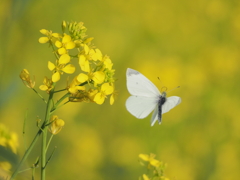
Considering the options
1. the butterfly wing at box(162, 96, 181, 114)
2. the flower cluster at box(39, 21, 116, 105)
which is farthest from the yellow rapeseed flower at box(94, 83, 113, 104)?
the butterfly wing at box(162, 96, 181, 114)

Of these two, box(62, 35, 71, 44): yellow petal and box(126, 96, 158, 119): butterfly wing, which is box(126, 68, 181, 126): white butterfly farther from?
box(62, 35, 71, 44): yellow petal

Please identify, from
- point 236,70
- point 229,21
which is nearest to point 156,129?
point 236,70

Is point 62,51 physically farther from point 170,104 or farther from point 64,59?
point 170,104

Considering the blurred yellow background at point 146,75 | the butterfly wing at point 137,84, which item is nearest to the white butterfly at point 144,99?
the butterfly wing at point 137,84

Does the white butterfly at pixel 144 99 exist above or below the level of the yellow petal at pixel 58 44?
below

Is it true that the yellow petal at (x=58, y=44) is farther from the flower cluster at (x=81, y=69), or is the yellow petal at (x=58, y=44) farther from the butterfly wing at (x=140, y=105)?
the butterfly wing at (x=140, y=105)

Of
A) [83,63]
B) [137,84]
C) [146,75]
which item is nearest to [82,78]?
[83,63]
